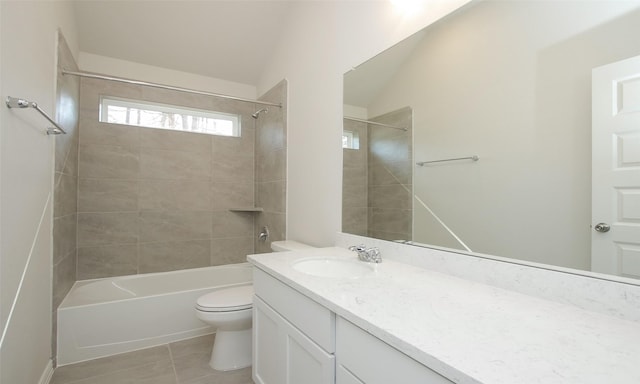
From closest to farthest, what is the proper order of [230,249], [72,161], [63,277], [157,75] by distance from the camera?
1. [63,277]
2. [72,161]
3. [157,75]
4. [230,249]

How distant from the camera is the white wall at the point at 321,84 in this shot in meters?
1.61

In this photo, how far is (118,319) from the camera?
2.03m

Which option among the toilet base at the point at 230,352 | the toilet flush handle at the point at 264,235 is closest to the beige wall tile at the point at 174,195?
the toilet flush handle at the point at 264,235

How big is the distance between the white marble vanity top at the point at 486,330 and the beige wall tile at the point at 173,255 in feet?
7.25

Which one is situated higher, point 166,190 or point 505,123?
point 505,123

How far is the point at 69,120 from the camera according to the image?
216 centimetres

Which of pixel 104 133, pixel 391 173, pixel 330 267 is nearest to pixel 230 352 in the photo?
pixel 330 267

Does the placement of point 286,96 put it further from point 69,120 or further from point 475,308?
point 475,308

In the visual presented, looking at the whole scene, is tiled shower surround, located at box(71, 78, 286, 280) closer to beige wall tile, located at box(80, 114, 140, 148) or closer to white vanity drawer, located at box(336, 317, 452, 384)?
beige wall tile, located at box(80, 114, 140, 148)

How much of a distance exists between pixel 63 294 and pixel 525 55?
3.00m

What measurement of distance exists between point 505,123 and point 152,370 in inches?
94.3

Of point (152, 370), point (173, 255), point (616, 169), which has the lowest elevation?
point (152, 370)

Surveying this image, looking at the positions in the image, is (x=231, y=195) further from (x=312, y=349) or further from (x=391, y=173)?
(x=312, y=349)

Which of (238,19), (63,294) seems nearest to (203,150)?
(238,19)
